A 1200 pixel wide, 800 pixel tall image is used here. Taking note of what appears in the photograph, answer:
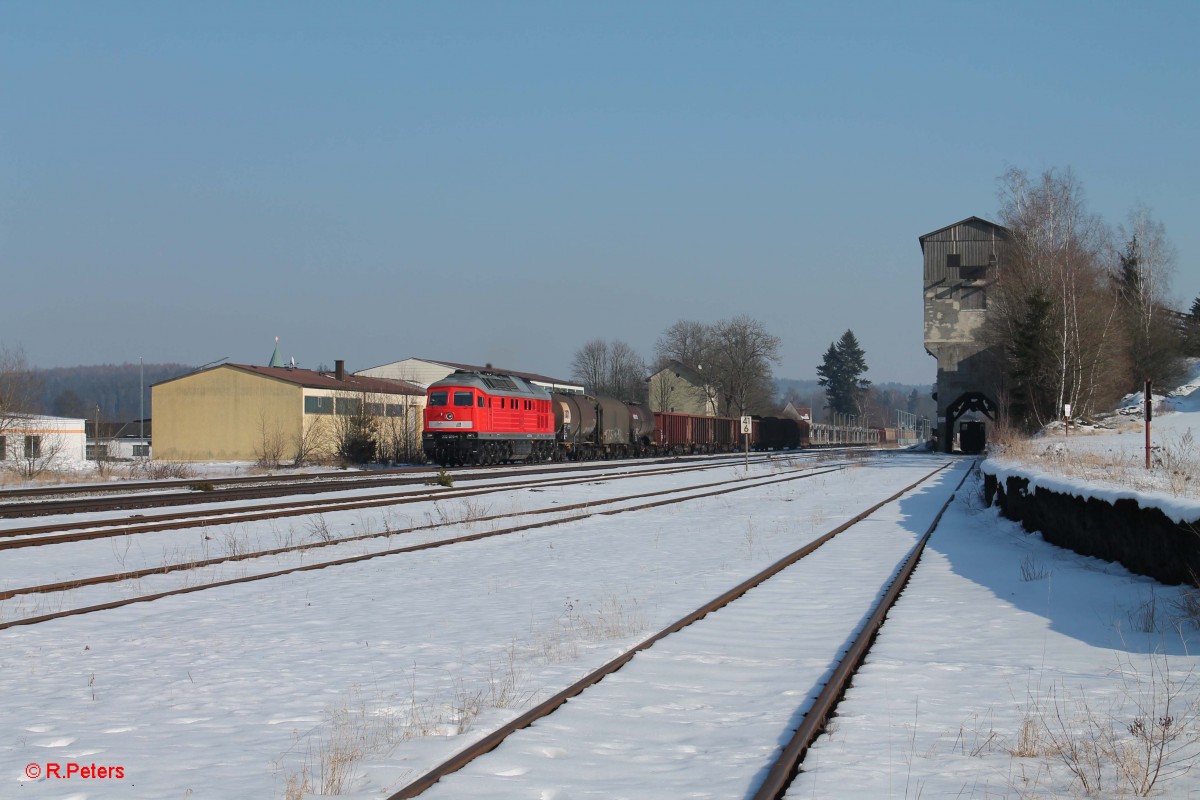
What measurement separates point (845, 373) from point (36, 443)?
138718 mm

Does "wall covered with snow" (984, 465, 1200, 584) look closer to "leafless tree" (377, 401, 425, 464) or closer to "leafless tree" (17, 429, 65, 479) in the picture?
"leafless tree" (17, 429, 65, 479)

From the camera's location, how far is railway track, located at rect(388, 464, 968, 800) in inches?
196

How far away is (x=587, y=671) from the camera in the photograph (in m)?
7.28

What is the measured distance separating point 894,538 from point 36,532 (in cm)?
1366

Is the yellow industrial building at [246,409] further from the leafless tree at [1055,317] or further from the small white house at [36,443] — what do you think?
the leafless tree at [1055,317]

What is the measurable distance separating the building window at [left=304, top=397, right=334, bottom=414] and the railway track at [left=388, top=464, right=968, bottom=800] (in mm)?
54931

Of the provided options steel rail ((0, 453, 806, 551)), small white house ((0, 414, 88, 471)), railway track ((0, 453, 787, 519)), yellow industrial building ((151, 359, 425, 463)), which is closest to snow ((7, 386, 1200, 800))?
steel rail ((0, 453, 806, 551))

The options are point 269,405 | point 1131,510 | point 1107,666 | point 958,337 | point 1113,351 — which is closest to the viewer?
point 1107,666

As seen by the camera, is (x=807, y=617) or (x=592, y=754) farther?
(x=807, y=617)

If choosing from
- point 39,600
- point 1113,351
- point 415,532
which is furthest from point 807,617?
point 1113,351

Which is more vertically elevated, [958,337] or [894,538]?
[958,337]

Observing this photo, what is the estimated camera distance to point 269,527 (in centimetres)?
1822

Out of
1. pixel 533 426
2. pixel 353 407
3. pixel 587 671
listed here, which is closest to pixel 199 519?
pixel 587 671

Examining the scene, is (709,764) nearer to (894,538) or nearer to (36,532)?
(894,538)
